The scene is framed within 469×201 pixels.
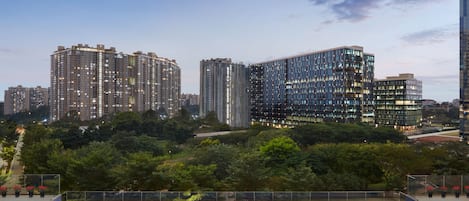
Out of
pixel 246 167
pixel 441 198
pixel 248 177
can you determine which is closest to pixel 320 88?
pixel 246 167

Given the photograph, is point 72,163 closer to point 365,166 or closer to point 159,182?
point 159,182

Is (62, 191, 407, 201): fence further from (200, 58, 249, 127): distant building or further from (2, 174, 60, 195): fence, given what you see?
(200, 58, 249, 127): distant building

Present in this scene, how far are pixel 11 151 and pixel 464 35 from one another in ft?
220

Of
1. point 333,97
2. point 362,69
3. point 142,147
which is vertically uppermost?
point 362,69

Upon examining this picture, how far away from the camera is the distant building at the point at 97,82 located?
9575 centimetres

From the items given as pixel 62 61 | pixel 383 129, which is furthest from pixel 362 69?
pixel 62 61

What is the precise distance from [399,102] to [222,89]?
53142mm

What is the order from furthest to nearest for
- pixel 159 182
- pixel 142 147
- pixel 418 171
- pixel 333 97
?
1. pixel 333 97
2. pixel 142 147
3. pixel 418 171
4. pixel 159 182

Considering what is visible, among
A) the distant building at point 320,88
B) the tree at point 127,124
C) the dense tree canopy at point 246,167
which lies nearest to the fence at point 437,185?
the dense tree canopy at point 246,167

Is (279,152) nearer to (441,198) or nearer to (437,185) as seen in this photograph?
(437,185)

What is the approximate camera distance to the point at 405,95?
98750 mm

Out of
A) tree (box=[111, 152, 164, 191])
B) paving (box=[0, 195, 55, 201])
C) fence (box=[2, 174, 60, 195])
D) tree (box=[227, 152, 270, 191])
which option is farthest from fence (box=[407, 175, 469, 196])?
fence (box=[2, 174, 60, 195])

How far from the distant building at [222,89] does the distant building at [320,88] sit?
10964 millimetres

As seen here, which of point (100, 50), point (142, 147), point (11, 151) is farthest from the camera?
point (100, 50)
